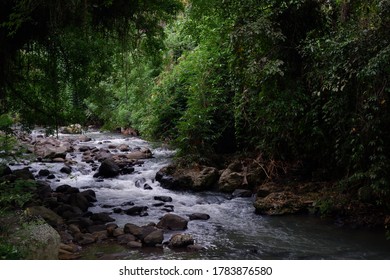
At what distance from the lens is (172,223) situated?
22.4ft

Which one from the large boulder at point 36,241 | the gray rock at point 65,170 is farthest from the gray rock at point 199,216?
the gray rock at point 65,170

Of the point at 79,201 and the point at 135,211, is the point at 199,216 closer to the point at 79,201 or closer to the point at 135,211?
the point at 135,211

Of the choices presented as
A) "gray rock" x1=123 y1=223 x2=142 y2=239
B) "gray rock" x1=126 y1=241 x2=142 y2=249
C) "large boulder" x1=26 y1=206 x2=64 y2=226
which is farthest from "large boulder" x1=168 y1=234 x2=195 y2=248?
"large boulder" x1=26 y1=206 x2=64 y2=226

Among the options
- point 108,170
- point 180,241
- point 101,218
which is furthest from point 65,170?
point 180,241

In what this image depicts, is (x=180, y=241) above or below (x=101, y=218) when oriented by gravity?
above

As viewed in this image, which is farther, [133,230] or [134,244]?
[133,230]

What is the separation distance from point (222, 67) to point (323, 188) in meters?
4.88

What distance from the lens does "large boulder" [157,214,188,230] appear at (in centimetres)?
678

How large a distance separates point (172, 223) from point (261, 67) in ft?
11.0

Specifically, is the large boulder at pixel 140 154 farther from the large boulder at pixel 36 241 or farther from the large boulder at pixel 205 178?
the large boulder at pixel 36 241

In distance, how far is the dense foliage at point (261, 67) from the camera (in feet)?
19.7

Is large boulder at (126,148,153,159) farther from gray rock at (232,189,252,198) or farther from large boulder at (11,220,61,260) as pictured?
large boulder at (11,220,61,260)
